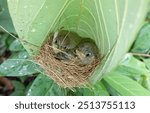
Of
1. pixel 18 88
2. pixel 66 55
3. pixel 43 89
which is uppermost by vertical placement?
pixel 66 55

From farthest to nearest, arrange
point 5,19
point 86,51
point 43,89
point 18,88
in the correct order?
1. point 18,88
2. point 5,19
3. point 43,89
4. point 86,51

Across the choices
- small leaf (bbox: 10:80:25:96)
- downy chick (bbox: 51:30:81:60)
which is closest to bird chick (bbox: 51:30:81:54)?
downy chick (bbox: 51:30:81:60)

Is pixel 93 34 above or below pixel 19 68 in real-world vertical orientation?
above

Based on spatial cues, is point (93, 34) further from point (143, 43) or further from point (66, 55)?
point (143, 43)

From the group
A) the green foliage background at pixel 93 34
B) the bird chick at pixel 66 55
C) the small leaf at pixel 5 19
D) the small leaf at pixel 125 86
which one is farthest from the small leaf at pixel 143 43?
the small leaf at pixel 5 19

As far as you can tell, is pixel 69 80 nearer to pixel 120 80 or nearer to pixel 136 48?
pixel 120 80

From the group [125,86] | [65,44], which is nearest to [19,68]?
[65,44]

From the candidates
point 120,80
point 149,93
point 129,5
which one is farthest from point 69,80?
point 129,5
